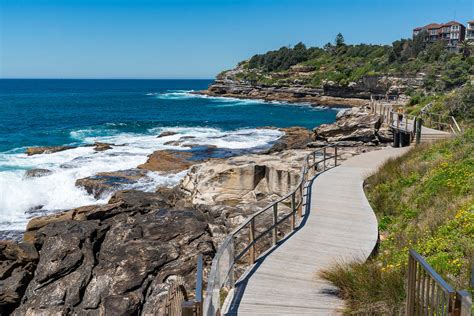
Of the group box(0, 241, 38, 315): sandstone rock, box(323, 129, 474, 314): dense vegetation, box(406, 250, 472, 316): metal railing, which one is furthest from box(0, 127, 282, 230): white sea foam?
box(406, 250, 472, 316): metal railing

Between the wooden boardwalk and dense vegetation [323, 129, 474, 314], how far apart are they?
39 centimetres

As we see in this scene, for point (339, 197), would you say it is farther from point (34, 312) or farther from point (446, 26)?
point (446, 26)

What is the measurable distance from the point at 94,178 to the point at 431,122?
2075 cm

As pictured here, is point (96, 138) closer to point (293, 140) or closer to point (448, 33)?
point (293, 140)

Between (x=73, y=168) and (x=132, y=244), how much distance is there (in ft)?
60.3

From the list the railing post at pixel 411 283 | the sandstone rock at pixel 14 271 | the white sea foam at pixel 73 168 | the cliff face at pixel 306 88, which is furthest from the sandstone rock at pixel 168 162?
the cliff face at pixel 306 88

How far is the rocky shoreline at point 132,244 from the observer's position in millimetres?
12375

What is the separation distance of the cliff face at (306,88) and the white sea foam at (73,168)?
1373 inches

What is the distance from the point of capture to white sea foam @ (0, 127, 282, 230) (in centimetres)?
2458

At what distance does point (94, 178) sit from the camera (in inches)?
1068

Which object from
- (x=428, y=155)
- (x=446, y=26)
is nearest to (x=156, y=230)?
(x=428, y=155)

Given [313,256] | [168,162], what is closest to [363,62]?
[168,162]

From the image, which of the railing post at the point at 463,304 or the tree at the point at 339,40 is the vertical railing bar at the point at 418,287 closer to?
the railing post at the point at 463,304

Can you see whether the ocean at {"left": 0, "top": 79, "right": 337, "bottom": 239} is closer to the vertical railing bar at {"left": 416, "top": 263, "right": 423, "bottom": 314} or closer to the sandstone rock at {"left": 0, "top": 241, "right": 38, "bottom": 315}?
the sandstone rock at {"left": 0, "top": 241, "right": 38, "bottom": 315}
